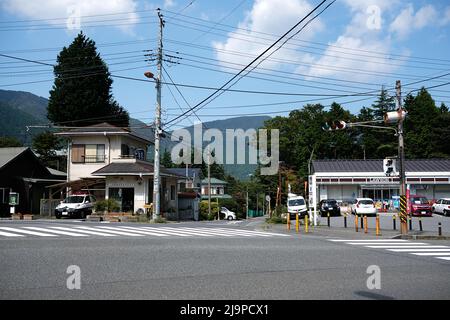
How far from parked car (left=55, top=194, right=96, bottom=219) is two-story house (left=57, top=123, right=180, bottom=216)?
70.7 inches

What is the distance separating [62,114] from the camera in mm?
54781

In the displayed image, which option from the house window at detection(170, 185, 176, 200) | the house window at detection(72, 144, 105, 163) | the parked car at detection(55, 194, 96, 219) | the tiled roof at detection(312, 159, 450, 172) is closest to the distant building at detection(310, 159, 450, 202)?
the tiled roof at detection(312, 159, 450, 172)

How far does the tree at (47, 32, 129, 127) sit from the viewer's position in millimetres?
54438

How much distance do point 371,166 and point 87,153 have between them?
32.4 m

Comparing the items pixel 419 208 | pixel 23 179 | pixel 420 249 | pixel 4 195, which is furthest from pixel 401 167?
pixel 23 179

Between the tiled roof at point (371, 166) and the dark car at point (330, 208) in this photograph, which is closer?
the dark car at point (330, 208)

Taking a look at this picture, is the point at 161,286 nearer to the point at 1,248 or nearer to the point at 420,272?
the point at 420,272

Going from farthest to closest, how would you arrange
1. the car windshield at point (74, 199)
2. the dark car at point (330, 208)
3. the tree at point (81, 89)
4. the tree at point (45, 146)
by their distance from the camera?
the tree at point (45, 146), the tree at point (81, 89), the dark car at point (330, 208), the car windshield at point (74, 199)

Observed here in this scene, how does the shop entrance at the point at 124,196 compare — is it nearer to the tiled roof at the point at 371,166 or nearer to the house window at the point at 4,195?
the house window at the point at 4,195

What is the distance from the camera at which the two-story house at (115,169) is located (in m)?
34.6

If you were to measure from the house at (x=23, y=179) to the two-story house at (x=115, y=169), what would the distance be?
14.2 ft

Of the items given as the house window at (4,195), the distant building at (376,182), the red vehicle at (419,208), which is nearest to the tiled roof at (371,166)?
the distant building at (376,182)

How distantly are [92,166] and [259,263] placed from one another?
3173 centimetres

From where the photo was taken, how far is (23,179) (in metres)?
39.6
